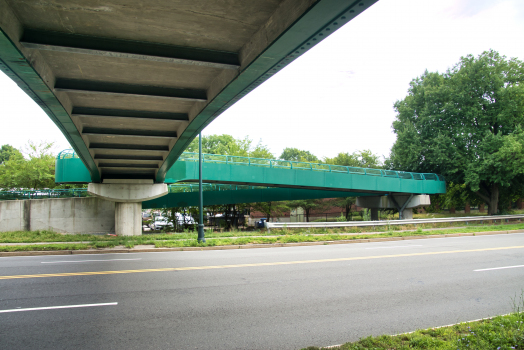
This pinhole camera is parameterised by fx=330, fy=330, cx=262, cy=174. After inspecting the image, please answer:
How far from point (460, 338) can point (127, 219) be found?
72.9 feet

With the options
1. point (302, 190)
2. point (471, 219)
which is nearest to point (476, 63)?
point (471, 219)

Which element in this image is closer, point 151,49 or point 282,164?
point 151,49

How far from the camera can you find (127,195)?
73.5 ft

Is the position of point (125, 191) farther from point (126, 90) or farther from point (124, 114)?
point (126, 90)

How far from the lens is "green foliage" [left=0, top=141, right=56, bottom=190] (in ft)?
104

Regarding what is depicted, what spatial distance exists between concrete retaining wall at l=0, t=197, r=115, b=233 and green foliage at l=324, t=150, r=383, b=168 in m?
30.0

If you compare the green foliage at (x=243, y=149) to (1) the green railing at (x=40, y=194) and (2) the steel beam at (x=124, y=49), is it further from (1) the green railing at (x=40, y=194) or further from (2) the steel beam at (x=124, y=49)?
(2) the steel beam at (x=124, y=49)

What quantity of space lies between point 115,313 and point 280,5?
6042 millimetres

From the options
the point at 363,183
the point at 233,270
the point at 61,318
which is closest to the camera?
the point at 61,318

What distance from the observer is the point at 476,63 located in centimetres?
3173

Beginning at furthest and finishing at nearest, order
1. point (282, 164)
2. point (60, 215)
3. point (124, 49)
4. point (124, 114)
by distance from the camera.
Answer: point (282, 164), point (60, 215), point (124, 114), point (124, 49)

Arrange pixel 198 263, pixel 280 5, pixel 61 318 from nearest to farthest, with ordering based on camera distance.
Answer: pixel 61 318 < pixel 280 5 < pixel 198 263

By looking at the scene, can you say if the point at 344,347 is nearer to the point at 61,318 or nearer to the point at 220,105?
the point at 61,318

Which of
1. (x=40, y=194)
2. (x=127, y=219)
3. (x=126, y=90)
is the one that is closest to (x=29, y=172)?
(x=40, y=194)
